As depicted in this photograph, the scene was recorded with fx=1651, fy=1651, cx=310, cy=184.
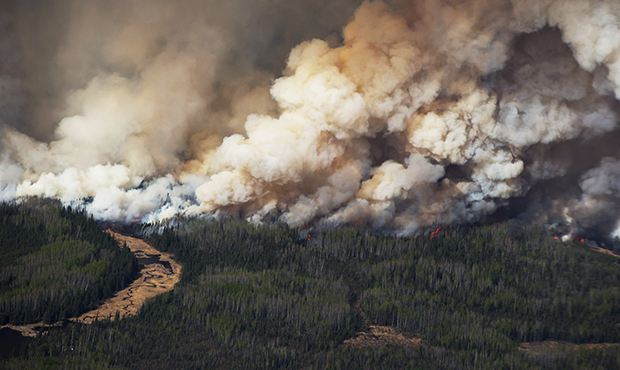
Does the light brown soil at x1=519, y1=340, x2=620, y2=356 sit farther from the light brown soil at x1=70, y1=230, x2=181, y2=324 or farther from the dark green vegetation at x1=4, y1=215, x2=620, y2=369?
the light brown soil at x1=70, y1=230, x2=181, y2=324

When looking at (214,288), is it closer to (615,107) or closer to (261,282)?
(261,282)

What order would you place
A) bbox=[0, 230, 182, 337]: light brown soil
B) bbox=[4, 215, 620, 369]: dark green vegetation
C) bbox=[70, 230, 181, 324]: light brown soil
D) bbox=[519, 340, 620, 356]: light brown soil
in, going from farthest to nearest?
1. bbox=[70, 230, 181, 324]: light brown soil
2. bbox=[0, 230, 182, 337]: light brown soil
3. bbox=[519, 340, 620, 356]: light brown soil
4. bbox=[4, 215, 620, 369]: dark green vegetation

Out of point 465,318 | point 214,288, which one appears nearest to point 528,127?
point 465,318

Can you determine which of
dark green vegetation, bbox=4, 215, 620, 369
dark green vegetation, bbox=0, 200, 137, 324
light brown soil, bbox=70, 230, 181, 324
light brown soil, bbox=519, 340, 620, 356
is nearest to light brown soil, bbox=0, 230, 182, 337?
light brown soil, bbox=70, 230, 181, 324

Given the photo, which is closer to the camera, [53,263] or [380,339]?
[380,339]

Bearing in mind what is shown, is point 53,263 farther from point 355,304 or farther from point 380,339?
point 380,339

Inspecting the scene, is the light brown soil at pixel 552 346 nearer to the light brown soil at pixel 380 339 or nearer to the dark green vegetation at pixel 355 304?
the dark green vegetation at pixel 355 304

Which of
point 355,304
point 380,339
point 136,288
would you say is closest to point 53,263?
point 136,288
